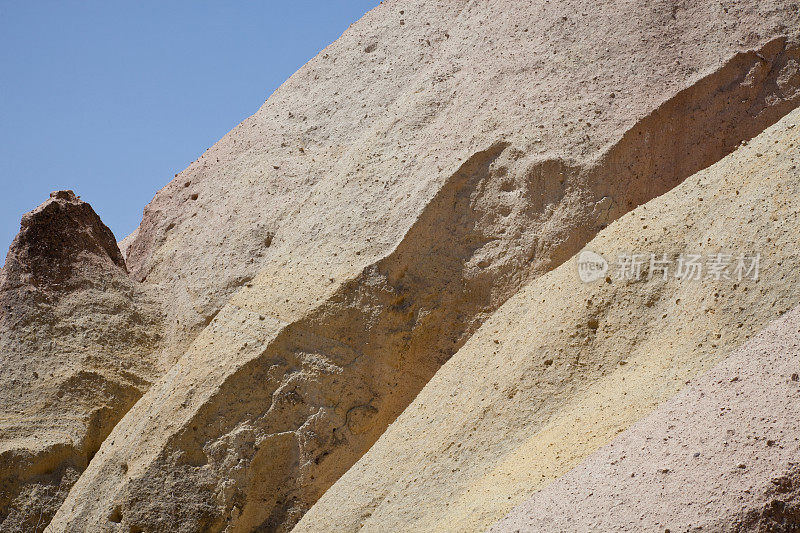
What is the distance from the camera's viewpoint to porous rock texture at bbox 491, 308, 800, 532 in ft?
13.7

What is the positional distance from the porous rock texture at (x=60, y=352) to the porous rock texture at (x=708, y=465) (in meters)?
5.87

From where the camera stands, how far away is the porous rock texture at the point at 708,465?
13.7ft

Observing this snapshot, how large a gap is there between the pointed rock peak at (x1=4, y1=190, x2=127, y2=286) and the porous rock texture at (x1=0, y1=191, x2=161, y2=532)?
12 mm

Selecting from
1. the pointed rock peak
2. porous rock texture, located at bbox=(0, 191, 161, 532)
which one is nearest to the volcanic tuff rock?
porous rock texture, located at bbox=(0, 191, 161, 532)

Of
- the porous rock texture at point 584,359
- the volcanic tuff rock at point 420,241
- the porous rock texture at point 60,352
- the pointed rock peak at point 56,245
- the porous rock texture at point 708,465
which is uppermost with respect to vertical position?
the pointed rock peak at point 56,245

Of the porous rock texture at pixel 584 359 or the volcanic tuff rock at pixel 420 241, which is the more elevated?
the volcanic tuff rock at pixel 420 241

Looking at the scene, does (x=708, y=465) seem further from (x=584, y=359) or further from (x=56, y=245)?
(x=56, y=245)

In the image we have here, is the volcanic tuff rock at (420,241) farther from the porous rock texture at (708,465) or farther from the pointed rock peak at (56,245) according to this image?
the porous rock texture at (708,465)

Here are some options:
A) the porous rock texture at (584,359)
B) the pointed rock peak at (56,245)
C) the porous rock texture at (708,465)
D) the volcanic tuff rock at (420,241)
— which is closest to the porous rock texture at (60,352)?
the pointed rock peak at (56,245)

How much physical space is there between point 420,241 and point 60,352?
4271 millimetres

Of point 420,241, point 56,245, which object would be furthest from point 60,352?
point 420,241

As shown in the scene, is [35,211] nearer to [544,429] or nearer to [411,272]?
[411,272]

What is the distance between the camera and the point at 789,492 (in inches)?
163

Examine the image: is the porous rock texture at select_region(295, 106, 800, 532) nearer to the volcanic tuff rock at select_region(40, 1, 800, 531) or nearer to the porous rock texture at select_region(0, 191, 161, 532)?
the volcanic tuff rock at select_region(40, 1, 800, 531)
